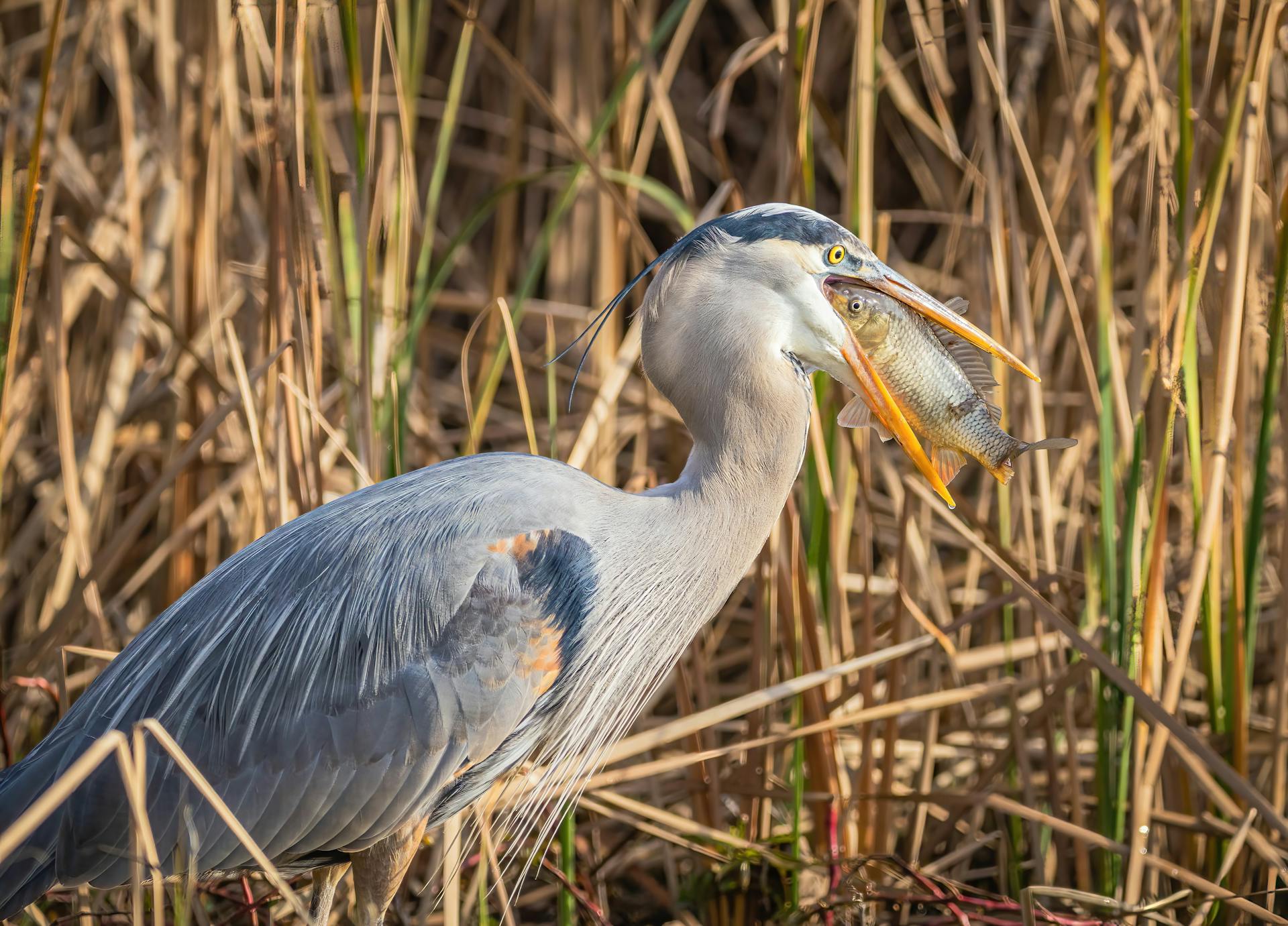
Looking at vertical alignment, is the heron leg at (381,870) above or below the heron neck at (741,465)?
below

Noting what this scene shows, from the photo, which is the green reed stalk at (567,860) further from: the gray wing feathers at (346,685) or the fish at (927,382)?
the fish at (927,382)

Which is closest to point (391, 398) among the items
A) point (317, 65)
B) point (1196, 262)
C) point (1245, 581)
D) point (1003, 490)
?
point (317, 65)

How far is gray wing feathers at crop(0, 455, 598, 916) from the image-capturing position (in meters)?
2.18

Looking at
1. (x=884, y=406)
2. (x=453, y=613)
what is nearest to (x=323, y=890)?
(x=453, y=613)

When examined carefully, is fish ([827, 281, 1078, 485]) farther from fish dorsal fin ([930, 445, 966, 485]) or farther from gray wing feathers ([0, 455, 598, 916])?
gray wing feathers ([0, 455, 598, 916])

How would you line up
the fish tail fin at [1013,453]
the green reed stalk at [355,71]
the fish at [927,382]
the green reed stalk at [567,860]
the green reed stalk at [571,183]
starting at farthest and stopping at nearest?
the green reed stalk at [571,183] < the green reed stalk at [567,860] < the green reed stalk at [355,71] < the fish at [927,382] < the fish tail fin at [1013,453]

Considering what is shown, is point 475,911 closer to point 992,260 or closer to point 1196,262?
point 992,260

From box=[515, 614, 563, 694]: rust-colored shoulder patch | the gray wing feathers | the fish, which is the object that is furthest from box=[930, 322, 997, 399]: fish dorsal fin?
box=[515, 614, 563, 694]: rust-colored shoulder patch

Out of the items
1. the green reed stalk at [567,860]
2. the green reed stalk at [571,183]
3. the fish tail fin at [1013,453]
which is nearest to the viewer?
the fish tail fin at [1013,453]

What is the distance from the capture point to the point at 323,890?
2.48 meters

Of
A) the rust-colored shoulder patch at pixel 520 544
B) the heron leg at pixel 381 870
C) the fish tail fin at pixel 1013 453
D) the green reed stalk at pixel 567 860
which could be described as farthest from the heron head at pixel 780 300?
the heron leg at pixel 381 870

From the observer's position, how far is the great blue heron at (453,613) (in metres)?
2.19

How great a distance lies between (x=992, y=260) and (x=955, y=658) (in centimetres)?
89

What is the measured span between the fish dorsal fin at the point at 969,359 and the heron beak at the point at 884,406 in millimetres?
150
